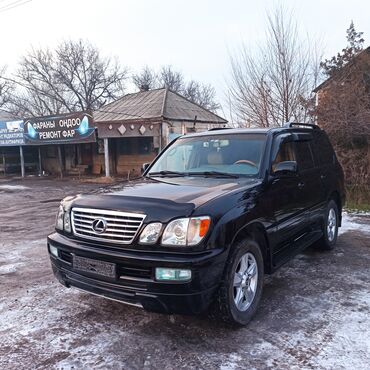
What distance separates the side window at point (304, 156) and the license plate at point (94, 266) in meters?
2.81

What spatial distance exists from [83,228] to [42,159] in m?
26.3

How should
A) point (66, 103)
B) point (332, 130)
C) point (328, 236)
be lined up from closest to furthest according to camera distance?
1. point (328, 236)
2. point (332, 130)
3. point (66, 103)

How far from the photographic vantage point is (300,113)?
1327cm

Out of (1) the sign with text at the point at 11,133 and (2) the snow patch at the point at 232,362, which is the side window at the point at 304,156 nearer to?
(2) the snow patch at the point at 232,362

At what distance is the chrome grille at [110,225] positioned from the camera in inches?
126

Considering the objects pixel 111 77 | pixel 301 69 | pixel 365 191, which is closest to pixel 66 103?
pixel 111 77

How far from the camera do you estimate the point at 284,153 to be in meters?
4.66

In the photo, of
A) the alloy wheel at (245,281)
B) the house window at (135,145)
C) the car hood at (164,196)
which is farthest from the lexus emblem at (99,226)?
the house window at (135,145)

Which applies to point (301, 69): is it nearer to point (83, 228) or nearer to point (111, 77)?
point (83, 228)

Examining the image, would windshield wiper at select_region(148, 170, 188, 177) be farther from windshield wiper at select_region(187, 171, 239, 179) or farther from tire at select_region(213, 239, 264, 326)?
tire at select_region(213, 239, 264, 326)

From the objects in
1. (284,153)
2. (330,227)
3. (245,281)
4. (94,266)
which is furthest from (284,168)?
(330,227)

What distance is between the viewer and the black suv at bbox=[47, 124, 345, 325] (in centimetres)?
309

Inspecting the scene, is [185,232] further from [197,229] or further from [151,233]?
[151,233]

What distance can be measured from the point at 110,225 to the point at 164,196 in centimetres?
54
